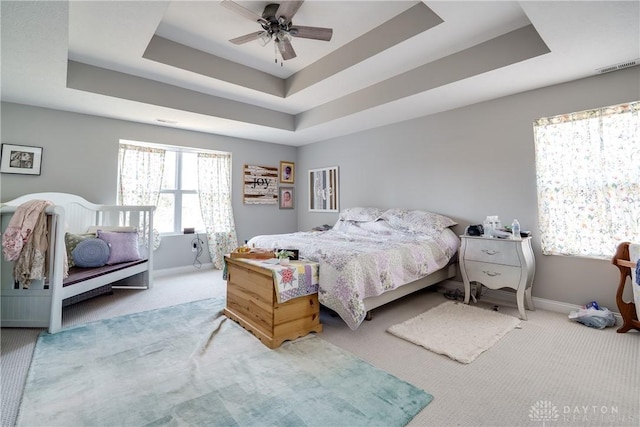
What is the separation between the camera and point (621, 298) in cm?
236

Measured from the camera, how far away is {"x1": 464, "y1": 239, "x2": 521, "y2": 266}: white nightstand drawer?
9.06 feet

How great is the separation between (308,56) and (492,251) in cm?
293

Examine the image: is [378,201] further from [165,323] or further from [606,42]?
[165,323]

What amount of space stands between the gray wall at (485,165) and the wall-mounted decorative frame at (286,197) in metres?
1.50

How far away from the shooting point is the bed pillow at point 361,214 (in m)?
4.17

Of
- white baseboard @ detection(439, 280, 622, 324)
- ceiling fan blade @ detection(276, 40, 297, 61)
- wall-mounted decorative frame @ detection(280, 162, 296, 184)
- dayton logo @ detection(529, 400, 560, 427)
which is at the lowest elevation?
dayton logo @ detection(529, 400, 560, 427)

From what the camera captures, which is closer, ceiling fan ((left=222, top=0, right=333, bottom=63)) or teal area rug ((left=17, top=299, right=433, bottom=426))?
teal area rug ((left=17, top=299, right=433, bottom=426))

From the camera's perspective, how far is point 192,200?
4.92 metres

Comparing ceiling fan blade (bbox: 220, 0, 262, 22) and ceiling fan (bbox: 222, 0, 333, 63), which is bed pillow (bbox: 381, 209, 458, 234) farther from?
ceiling fan blade (bbox: 220, 0, 262, 22)

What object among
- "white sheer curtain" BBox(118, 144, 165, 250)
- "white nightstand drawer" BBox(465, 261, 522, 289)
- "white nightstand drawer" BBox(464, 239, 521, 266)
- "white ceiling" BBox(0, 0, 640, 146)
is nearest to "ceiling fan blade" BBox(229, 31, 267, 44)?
"white ceiling" BBox(0, 0, 640, 146)

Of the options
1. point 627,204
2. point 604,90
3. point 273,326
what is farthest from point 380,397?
point 604,90

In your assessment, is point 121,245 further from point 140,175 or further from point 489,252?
point 489,252

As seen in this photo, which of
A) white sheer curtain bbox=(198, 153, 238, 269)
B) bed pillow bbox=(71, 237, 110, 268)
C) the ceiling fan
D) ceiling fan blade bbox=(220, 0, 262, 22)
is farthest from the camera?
white sheer curtain bbox=(198, 153, 238, 269)

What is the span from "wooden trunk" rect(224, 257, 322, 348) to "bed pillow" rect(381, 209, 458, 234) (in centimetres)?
183
